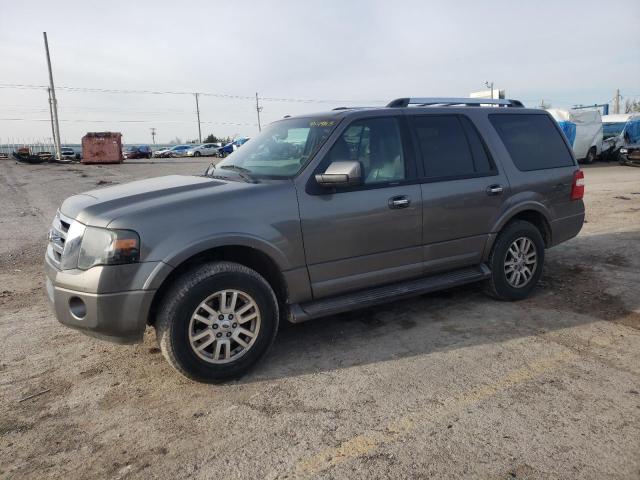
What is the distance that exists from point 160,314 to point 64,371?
40.8 inches

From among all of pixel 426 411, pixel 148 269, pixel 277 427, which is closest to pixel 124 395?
pixel 148 269

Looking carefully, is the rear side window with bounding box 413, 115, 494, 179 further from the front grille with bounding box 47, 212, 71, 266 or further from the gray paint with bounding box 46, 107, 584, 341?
the front grille with bounding box 47, 212, 71, 266

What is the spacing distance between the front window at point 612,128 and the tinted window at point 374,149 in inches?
1104

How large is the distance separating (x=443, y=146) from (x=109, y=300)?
311cm

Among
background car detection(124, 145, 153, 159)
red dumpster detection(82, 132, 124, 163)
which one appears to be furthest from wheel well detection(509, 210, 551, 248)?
background car detection(124, 145, 153, 159)

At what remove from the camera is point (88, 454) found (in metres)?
2.73

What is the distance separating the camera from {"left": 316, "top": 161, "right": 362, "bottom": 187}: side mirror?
3658mm

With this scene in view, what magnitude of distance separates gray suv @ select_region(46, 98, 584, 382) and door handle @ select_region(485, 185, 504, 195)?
0.01 metres

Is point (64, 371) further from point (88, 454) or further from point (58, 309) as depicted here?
point (88, 454)

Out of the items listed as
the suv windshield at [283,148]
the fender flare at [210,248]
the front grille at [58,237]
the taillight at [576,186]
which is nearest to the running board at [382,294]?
the fender flare at [210,248]

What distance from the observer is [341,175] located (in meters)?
3.65

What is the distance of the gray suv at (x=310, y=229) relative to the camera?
127 inches

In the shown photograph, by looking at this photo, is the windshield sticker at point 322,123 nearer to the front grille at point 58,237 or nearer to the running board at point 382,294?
the running board at point 382,294

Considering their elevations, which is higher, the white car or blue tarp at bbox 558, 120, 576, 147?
the white car
